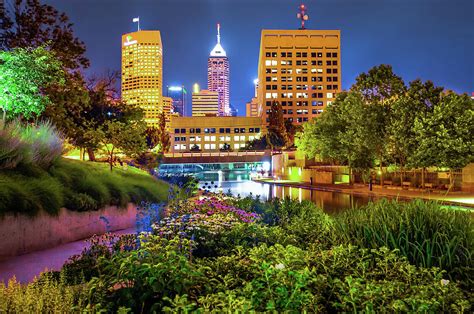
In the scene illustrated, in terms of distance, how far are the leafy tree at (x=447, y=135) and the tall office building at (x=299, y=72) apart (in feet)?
458

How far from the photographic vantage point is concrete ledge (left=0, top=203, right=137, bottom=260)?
31.0ft

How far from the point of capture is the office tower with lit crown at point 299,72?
171m

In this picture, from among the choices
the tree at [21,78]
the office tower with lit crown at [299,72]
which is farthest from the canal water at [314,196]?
the office tower with lit crown at [299,72]

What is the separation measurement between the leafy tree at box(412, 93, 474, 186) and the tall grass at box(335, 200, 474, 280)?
2469cm

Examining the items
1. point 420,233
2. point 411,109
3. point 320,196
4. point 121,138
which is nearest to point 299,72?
point 411,109

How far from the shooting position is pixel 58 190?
1147 centimetres

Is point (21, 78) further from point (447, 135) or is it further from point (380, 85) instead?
point (380, 85)

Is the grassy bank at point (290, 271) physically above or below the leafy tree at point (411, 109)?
below

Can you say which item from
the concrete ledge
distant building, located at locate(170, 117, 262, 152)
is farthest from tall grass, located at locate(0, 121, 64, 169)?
distant building, located at locate(170, 117, 262, 152)

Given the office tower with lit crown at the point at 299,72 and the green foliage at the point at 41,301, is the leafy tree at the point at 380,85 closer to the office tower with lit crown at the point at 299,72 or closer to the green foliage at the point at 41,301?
the green foliage at the point at 41,301

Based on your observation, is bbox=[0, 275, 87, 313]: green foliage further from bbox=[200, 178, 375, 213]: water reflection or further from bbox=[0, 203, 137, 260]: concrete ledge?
bbox=[200, 178, 375, 213]: water reflection

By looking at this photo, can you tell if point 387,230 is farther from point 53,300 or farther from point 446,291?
point 53,300

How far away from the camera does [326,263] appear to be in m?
5.66

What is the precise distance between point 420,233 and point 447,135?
1032 inches
